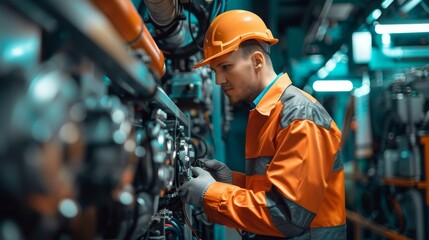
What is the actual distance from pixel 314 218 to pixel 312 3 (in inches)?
233

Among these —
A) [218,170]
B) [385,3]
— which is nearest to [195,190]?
[218,170]

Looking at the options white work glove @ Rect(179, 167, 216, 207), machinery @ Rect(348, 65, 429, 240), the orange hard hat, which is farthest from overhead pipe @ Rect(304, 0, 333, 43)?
white work glove @ Rect(179, 167, 216, 207)

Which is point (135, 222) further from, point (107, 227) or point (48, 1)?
point (48, 1)

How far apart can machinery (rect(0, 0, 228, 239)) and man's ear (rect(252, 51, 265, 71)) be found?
1.00 metres

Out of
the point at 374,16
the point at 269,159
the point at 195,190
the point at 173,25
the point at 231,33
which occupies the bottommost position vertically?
the point at 195,190

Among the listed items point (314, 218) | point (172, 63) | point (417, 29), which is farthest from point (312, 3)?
point (314, 218)

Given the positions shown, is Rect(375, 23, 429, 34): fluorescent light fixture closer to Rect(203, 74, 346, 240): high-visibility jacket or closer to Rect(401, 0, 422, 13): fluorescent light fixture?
Rect(401, 0, 422, 13): fluorescent light fixture

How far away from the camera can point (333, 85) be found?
9.58 meters

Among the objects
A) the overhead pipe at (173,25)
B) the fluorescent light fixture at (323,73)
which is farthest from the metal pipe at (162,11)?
the fluorescent light fixture at (323,73)

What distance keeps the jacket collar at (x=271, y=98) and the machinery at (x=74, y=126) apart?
88cm

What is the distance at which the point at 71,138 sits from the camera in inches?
35.0

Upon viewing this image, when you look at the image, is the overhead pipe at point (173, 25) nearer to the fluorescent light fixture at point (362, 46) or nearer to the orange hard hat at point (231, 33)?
the orange hard hat at point (231, 33)

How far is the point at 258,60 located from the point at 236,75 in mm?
143

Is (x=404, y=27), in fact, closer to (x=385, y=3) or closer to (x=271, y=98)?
(x=385, y=3)
